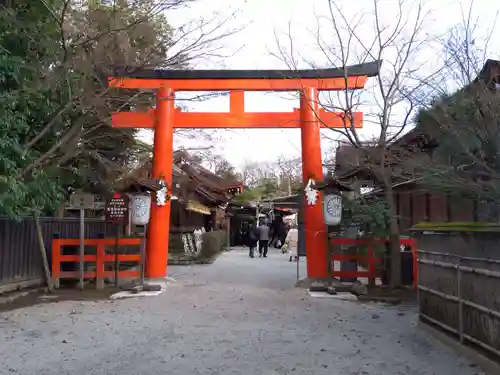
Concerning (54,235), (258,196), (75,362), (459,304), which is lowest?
(75,362)

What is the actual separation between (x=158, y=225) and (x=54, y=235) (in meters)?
2.47

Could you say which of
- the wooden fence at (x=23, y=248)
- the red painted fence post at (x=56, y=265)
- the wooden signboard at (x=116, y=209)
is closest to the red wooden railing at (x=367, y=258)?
the wooden signboard at (x=116, y=209)

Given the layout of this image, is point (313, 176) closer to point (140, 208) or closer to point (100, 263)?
point (140, 208)

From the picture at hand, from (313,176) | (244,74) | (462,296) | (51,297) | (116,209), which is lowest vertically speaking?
(51,297)

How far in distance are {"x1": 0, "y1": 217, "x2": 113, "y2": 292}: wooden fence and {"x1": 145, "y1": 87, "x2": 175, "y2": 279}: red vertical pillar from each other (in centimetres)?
239

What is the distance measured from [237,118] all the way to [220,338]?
770 centimetres

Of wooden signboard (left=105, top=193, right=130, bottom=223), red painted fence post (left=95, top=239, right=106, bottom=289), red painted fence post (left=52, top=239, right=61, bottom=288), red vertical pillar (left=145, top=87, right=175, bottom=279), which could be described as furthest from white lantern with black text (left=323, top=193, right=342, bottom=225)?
red painted fence post (left=52, top=239, right=61, bottom=288)

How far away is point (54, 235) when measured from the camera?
13062mm

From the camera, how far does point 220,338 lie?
7.47 meters

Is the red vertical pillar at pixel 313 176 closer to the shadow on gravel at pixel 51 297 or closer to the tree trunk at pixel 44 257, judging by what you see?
the shadow on gravel at pixel 51 297

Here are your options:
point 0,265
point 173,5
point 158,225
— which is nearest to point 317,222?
point 158,225

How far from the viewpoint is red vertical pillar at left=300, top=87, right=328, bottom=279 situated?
42.8 feet

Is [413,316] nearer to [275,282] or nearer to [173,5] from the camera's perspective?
[275,282]

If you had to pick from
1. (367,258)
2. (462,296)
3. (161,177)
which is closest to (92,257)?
(161,177)
